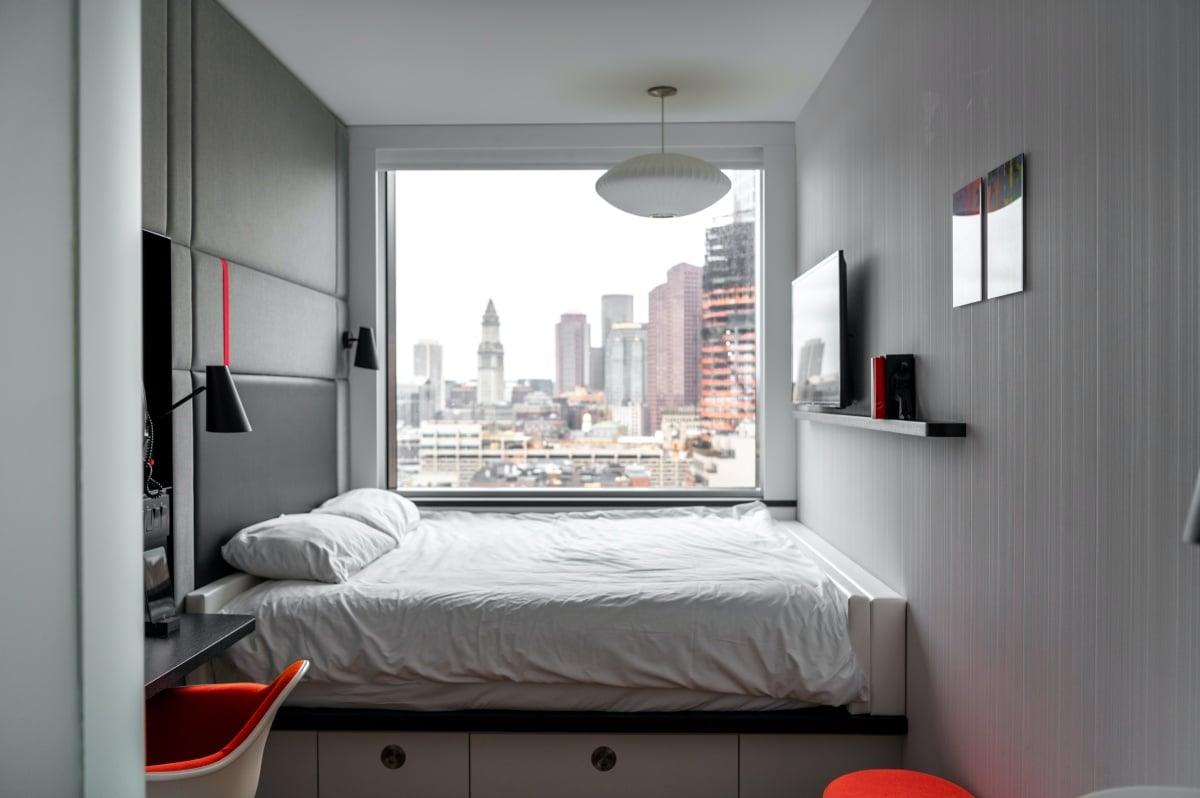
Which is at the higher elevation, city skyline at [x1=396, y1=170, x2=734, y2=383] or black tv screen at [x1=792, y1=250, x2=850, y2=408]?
city skyline at [x1=396, y1=170, x2=734, y2=383]

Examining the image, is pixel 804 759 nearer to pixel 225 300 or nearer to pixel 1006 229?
pixel 1006 229

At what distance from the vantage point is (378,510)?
3.46 meters

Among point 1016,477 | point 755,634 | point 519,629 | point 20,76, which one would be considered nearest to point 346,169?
point 519,629

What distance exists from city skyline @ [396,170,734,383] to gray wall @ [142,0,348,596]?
0.52m

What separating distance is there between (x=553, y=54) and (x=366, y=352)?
5.71 feet

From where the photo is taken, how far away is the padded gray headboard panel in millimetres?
2666

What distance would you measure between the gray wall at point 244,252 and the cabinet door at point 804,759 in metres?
1.92

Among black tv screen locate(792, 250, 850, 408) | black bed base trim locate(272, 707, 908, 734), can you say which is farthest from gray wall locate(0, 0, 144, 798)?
black tv screen locate(792, 250, 850, 408)

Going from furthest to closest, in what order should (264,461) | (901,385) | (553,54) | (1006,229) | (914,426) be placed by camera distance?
1. (553,54)
2. (264,461)
3. (901,385)
4. (914,426)
5. (1006,229)

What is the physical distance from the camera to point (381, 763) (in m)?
2.53

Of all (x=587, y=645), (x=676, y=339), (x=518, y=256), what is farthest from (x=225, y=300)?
(x=676, y=339)

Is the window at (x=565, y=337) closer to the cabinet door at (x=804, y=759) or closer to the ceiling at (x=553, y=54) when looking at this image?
the ceiling at (x=553, y=54)

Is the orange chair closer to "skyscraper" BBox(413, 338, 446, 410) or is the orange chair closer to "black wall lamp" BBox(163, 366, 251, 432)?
"black wall lamp" BBox(163, 366, 251, 432)

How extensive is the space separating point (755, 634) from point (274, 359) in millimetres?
2178
